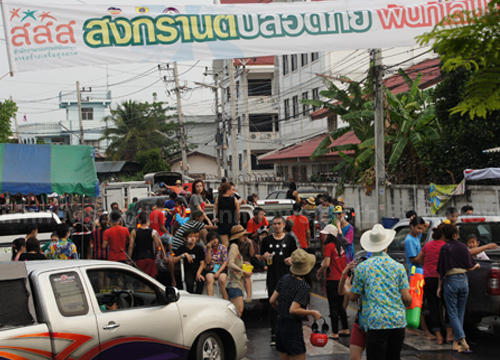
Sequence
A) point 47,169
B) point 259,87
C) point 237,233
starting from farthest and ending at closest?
point 259,87 → point 47,169 → point 237,233

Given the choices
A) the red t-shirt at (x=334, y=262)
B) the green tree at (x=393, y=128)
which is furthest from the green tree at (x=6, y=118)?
the red t-shirt at (x=334, y=262)

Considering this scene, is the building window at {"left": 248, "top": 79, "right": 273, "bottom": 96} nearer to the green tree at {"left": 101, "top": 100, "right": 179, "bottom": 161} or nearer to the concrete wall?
the green tree at {"left": 101, "top": 100, "right": 179, "bottom": 161}

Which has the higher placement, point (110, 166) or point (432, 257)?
point (110, 166)

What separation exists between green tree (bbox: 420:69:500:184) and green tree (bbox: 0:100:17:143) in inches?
978

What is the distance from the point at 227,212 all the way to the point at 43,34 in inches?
188

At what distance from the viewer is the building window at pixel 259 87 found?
5259 cm

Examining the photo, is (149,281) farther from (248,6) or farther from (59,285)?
(248,6)

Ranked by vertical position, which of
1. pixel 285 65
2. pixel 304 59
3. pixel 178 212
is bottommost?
pixel 178 212

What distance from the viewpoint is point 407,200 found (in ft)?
70.5

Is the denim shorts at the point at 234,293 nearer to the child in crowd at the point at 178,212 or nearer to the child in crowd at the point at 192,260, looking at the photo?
the child in crowd at the point at 192,260

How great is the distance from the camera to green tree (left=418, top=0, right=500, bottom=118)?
4371 mm

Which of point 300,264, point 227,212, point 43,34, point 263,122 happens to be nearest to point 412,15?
point 227,212

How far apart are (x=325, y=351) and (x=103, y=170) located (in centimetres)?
4967

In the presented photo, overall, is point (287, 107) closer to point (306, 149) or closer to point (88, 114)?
point (306, 149)
